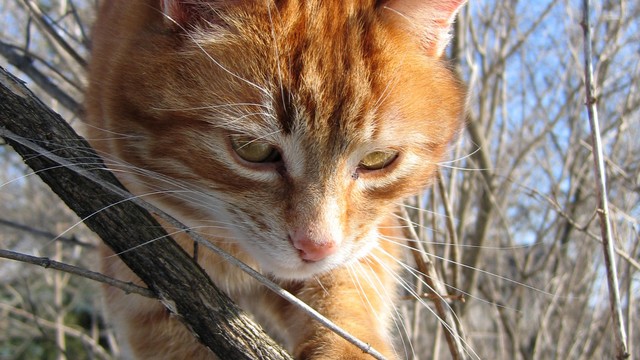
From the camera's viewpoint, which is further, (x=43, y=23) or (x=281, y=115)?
(x=43, y=23)

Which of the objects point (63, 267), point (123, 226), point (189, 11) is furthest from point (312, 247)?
point (189, 11)

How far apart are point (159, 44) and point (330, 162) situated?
469 mm

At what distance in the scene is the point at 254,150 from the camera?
4.27 feet

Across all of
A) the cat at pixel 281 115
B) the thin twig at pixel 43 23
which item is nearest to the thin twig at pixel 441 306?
the cat at pixel 281 115

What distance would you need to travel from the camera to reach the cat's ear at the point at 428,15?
4.71ft

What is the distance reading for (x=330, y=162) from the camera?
129 centimetres

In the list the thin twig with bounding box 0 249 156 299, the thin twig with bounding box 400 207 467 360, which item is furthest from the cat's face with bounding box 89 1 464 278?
the thin twig with bounding box 0 249 156 299

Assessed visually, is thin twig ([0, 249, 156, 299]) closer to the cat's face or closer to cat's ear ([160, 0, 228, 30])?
the cat's face

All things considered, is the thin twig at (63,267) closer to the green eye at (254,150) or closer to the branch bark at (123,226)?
the branch bark at (123,226)

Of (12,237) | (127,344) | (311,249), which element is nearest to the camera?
(311,249)

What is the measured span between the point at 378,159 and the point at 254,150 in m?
0.31

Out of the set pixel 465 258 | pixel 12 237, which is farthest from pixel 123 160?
pixel 12 237

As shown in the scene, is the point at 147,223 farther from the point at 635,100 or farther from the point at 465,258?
the point at 635,100

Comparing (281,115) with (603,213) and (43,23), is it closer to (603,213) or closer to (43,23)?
(603,213)
